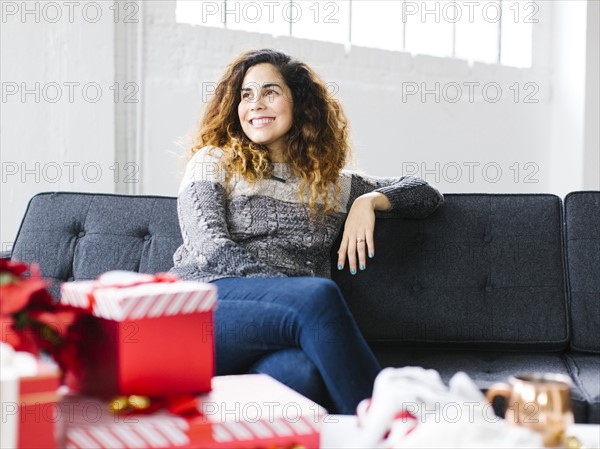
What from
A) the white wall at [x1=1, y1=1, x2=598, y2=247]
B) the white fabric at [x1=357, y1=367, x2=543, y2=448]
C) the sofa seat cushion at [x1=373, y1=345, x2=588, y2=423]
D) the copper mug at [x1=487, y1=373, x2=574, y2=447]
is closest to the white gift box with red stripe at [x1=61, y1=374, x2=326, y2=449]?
the white fabric at [x1=357, y1=367, x2=543, y2=448]

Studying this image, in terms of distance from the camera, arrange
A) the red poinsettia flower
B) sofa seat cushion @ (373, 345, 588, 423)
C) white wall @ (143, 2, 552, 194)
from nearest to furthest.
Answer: the red poinsettia flower < sofa seat cushion @ (373, 345, 588, 423) < white wall @ (143, 2, 552, 194)

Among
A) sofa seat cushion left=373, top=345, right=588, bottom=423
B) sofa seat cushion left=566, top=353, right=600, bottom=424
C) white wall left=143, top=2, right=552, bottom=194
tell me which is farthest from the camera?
white wall left=143, top=2, right=552, bottom=194

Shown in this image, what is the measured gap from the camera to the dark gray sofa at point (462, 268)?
2.18 m

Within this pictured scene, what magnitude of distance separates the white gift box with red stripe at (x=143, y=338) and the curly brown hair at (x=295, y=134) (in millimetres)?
940

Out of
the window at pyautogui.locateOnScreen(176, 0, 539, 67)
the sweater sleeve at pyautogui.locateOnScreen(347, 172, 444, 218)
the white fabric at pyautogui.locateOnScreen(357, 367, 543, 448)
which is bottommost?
the white fabric at pyautogui.locateOnScreen(357, 367, 543, 448)

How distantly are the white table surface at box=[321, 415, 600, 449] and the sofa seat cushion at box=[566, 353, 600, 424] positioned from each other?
1.67 feet

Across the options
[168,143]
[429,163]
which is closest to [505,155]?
[429,163]

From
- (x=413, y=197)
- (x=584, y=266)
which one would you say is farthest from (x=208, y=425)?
(x=584, y=266)

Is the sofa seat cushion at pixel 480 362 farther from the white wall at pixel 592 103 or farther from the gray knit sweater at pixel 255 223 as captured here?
the white wall at pixel 592 103

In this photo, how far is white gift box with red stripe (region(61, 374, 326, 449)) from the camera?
1100mm

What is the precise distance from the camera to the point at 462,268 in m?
2.21

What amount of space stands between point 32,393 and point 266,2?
9.20 feet

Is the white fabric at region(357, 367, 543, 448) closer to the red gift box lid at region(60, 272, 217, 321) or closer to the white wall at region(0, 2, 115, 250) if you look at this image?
the red gift box lid at region(60, 272, 217, 321)

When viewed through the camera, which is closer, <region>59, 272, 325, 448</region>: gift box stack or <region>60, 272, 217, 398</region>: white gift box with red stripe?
<region>59, 272, 325, 448</region>: gift box stack
